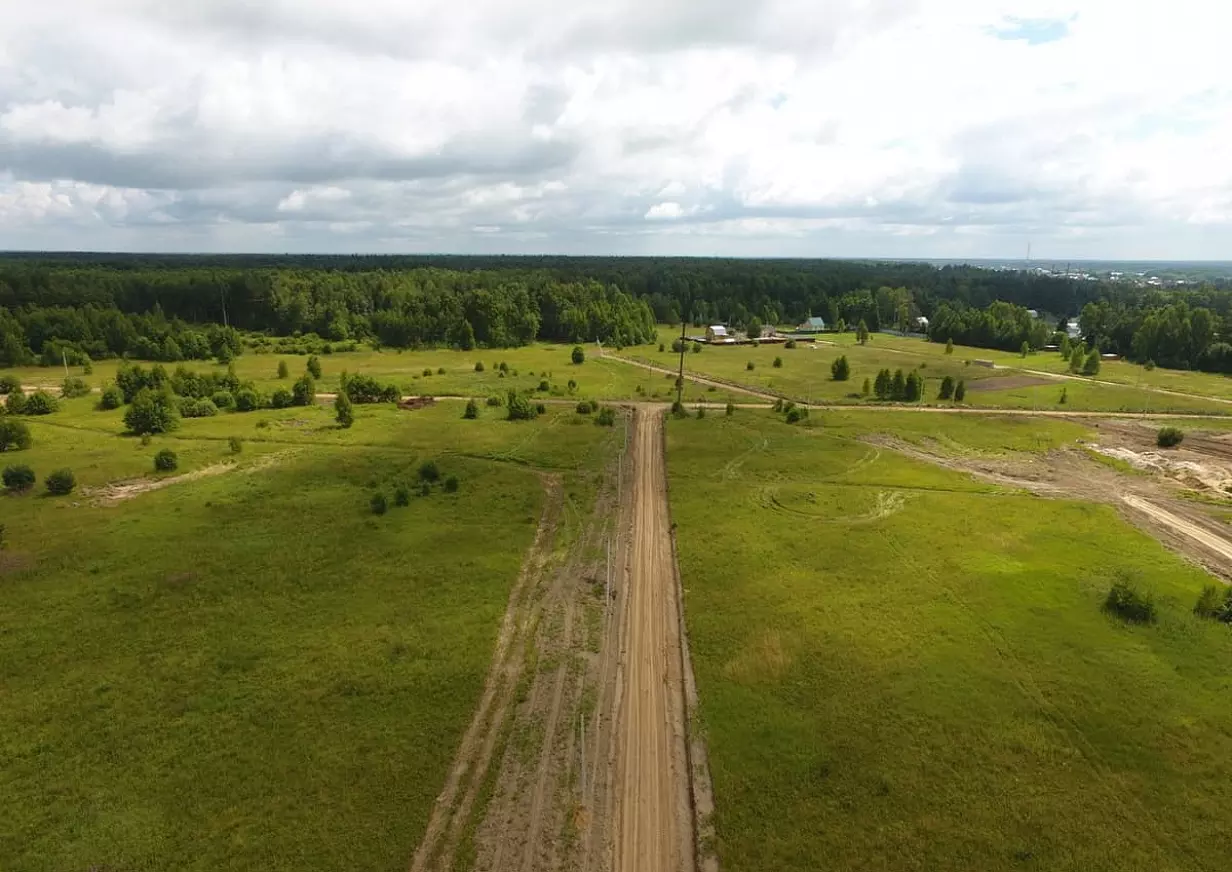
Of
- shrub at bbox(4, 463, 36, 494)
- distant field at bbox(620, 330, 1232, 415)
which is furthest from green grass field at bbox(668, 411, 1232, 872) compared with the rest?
shrub at bbox(4, 463, 36, 494)

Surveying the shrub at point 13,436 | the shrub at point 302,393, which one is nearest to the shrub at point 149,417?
the shrub at point 13,436

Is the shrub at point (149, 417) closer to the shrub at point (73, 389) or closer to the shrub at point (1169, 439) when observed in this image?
the shrub at point (73, 389)

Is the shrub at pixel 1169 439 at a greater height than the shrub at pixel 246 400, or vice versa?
the shrub at pixel 246 400

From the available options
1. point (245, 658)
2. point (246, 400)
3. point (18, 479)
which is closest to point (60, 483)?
point (18, 479)

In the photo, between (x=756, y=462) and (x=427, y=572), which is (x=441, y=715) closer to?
(x=427, y=572)

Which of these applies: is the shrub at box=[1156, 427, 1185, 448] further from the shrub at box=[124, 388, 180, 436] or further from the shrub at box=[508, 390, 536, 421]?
the shrub at box=[124, 388, 180, 436]

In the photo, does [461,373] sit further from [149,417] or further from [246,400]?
[149,417]

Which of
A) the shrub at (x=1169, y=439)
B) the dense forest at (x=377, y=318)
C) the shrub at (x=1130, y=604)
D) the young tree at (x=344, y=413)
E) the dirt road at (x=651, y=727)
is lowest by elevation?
the dirt road at (x=651, y=727)

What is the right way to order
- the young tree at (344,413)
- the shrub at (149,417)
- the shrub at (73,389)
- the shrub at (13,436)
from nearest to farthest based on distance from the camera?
1. the shrub at (13,436)
2. the shrub at (149,417)
3. the young tree at (344,413)
4. the shrub at (73,389)
